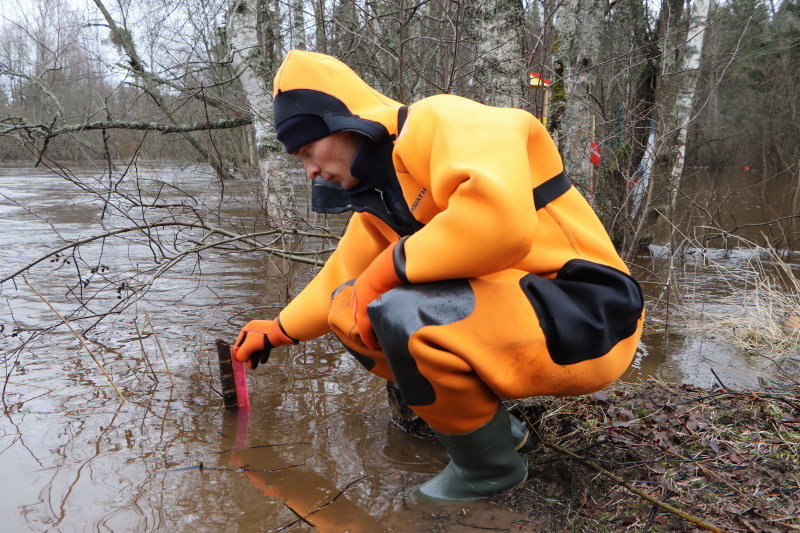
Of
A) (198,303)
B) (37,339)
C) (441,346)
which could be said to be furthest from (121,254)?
(441,346)

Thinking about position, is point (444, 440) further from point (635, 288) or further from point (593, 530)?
point (635, 288)

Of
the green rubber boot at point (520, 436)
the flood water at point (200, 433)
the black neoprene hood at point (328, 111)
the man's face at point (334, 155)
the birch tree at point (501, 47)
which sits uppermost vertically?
the birch tree at point (501, 47)

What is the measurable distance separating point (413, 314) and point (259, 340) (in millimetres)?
1028

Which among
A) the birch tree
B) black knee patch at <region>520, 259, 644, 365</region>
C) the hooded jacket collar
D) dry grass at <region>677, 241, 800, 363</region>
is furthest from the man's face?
dry grass at <region>677, 241, 800, 363</region>

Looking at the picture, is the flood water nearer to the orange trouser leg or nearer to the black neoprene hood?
the orange trouser leg

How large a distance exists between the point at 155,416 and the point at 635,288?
6.73 feet

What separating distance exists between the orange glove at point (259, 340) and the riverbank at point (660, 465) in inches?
39.0

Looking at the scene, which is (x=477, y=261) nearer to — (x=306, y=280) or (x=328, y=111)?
(x=328, y=111)

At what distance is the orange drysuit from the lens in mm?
1731

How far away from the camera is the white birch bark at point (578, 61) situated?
16.2 feet

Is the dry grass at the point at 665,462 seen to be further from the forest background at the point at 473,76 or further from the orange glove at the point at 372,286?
the forest background at the point at 473,76

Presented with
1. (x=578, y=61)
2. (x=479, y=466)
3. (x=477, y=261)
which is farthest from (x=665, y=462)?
(x=578, y=61)

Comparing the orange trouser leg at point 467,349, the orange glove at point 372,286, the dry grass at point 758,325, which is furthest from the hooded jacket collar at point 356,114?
the dry grass at point 758,325

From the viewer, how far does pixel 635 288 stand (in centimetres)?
198
